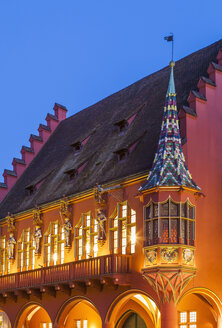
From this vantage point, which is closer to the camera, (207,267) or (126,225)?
(207,267)

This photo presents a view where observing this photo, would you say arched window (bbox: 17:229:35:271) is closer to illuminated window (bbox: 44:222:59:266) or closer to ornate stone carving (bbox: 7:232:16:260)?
ornate stone carving (bbox: 7:232:16:260)

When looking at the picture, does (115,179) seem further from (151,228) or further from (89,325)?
(89,325)

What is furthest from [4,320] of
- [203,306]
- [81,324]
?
[203,306]

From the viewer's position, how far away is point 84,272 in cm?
3122

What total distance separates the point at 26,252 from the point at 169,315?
14666 mm

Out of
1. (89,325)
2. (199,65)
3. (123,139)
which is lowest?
(89,325)

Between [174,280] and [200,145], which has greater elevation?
[200,145]

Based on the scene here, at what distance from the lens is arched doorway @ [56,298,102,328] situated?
3375 cm

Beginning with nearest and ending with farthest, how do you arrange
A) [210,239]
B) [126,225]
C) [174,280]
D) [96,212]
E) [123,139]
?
[174,280]
[210,239]
[126,225]
[96,212]
[123,139]

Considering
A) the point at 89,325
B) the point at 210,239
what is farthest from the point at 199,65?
the point at 89,325

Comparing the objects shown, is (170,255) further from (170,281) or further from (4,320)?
(4,320)

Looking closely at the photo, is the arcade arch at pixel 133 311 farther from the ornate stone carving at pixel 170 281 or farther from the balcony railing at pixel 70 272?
the ornate stone carving at pixel 170 281

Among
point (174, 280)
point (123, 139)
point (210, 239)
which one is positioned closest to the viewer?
point (174, 280)

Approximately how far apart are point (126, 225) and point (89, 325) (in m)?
7.13
